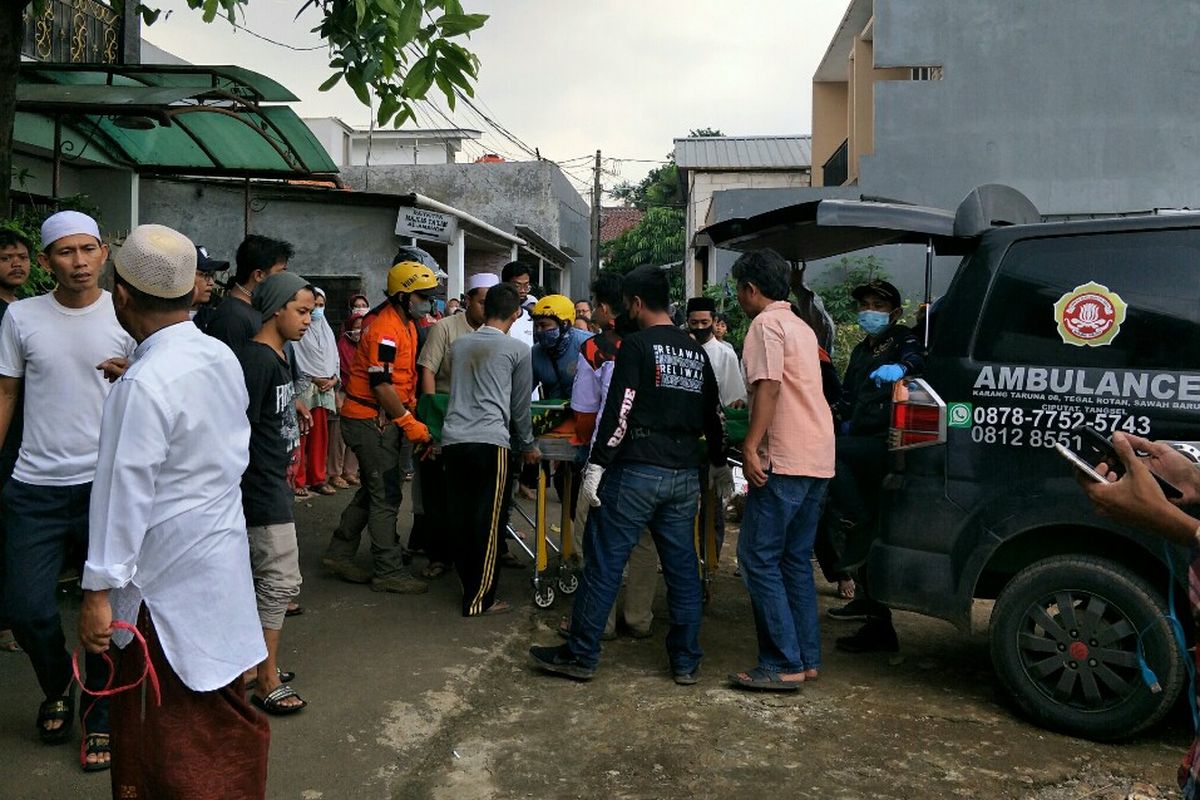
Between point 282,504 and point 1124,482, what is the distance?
3.34 metres

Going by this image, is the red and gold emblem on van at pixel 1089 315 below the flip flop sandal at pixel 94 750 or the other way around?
the other way around

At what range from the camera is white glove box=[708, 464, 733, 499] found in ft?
20.5

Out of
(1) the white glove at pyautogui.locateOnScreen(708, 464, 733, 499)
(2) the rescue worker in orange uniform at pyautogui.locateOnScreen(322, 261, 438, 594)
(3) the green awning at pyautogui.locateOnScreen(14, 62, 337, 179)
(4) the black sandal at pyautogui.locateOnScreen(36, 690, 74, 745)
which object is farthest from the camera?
(3) the green awning at pyautogui.locateOnScreen(14, 62, 337, 179)

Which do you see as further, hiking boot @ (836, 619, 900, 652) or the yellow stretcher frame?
the yellow stretcher frame

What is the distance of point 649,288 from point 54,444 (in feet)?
8.66

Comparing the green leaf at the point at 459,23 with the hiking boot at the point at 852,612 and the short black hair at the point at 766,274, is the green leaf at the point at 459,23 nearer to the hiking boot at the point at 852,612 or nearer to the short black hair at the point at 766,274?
the short black hair at the point at 766,274

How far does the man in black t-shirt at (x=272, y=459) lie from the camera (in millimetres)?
4383

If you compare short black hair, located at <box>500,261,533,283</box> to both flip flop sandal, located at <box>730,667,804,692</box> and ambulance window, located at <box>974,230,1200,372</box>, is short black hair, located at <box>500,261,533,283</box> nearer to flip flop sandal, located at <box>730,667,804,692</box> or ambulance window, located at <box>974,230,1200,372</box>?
flip flop sandal, located at <box>730,667,804,692</box>

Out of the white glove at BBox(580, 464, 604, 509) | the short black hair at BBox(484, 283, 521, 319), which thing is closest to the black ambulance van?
the white glove at BBox(580, 464, 604, 509)

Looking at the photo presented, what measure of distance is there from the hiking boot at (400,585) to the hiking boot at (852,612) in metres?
2.51

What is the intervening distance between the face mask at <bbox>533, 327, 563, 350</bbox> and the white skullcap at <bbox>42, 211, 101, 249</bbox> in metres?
3.79

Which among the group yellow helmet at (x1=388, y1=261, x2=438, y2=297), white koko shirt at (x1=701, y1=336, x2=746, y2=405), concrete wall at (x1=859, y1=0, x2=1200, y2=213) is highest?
concrete wall at (x1=859, y1=0, x2=1200, y2=213)

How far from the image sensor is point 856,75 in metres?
18.4

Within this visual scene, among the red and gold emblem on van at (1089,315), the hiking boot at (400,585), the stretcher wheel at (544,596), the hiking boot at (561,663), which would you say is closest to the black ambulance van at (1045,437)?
the red and gold emblem on van at (1089,315)
